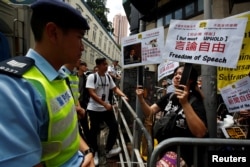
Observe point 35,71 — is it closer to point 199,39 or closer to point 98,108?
point 199,39

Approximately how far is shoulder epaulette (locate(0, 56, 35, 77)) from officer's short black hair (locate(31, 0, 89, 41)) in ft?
0.48

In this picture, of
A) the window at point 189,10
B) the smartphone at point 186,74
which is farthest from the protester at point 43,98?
the window at point 189,10

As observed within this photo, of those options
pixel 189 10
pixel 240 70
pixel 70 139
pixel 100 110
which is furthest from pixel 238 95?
pixel 189 10

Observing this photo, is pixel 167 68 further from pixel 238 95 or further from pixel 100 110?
pixel 238 95

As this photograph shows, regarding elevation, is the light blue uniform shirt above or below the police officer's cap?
below

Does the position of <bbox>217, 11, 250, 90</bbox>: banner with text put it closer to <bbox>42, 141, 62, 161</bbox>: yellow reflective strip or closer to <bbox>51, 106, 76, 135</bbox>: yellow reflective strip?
<bbox>51, 106, 76, 135</bbox>: yellow reflective strip

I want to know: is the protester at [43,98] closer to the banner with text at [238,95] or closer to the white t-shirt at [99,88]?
the banner with text at [238,95]

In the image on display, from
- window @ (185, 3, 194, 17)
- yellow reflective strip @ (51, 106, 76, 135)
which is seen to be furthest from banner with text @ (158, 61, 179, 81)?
window @ (185, 3, 194, 17)

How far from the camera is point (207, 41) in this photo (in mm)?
2662

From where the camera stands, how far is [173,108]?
296cm

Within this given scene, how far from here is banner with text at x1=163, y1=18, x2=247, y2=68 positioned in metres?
2.55

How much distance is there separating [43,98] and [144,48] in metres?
3.26

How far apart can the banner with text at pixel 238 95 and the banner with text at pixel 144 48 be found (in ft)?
3.78

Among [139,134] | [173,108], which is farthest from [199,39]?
[139,134]
